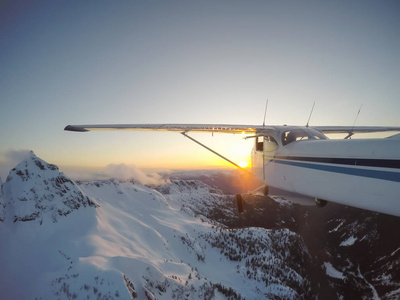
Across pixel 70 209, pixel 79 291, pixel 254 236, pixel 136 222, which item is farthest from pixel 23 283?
pixel 254 236

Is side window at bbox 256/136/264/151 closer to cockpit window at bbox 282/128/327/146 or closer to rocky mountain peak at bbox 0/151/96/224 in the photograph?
cockpit window at bbox 282/128/327/146

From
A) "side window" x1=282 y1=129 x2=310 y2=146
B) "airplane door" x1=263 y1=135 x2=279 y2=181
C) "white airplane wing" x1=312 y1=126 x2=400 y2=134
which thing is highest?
"white airplane wing" x1=312 y1=126 x2=400 y2=134

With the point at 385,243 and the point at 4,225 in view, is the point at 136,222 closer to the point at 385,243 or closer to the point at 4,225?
the point at 4,225

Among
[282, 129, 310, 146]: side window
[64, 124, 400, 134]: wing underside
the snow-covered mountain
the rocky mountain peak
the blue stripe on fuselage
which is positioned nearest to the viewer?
the blue stripe on fuselage

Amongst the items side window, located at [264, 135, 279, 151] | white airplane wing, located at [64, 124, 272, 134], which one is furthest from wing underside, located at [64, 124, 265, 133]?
side window, located at [264, 135, 279, 151]

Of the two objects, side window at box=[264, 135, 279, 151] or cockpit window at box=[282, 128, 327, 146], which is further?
side window at box=[264, 135, 279, 151]

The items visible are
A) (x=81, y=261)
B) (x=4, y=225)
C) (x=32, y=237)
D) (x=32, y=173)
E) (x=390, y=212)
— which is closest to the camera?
(x=390, y=212)

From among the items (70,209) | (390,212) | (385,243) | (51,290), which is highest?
(390,212)
